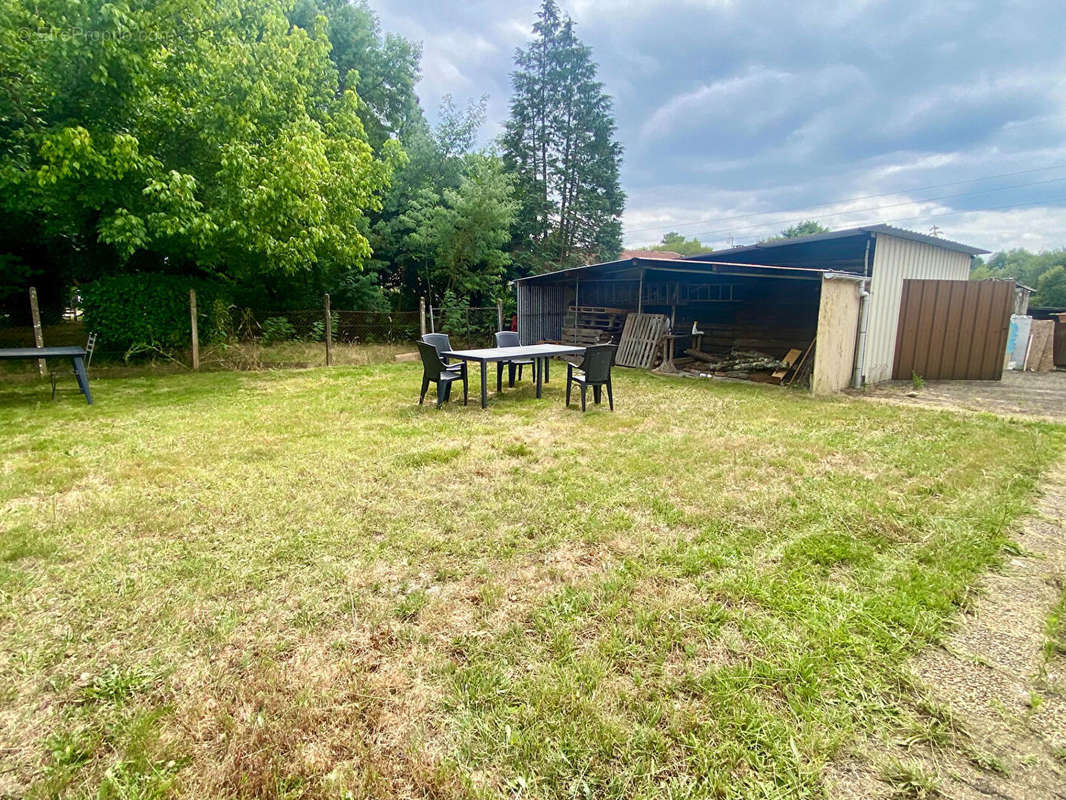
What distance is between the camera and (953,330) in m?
9.17

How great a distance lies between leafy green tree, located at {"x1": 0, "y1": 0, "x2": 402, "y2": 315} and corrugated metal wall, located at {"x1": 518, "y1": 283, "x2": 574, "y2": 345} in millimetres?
4624

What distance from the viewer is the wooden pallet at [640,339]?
10617mm

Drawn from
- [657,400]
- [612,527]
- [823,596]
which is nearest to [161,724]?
[612,527]

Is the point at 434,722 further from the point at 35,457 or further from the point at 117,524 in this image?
the point at 35,457

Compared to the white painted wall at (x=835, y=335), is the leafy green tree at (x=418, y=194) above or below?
above

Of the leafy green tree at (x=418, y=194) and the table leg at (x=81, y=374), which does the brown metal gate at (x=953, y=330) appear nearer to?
the leafy green tree at (x=418, y=194)

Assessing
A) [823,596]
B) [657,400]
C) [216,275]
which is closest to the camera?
[823,596]

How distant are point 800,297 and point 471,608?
33.9 ft

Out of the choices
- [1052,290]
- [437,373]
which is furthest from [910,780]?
[1052,290]

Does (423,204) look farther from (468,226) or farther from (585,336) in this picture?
(585,336)

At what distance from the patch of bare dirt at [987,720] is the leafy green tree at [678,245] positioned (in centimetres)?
5338

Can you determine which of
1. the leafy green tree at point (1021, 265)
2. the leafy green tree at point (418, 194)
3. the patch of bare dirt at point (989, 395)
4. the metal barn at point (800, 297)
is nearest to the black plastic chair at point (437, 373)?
the metal barn at point (800, 297)

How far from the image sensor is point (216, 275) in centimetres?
1041

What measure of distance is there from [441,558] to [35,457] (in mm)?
4048
